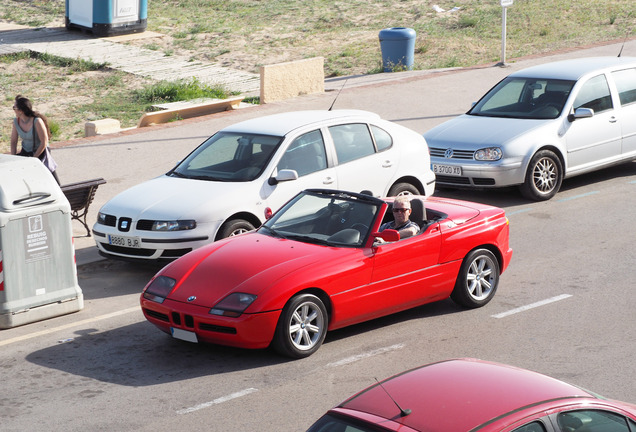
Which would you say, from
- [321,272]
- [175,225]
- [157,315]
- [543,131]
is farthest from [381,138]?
[157,315]

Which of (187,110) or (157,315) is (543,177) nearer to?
(157,315)

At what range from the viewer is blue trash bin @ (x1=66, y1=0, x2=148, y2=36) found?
3044 cm

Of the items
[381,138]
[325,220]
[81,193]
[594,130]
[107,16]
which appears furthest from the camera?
[107,16]

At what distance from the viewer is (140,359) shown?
8406 millimetres

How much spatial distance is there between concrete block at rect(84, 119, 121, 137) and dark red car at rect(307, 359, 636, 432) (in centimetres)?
1474

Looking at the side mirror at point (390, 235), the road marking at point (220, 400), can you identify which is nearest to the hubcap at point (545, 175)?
the side mirror at point (390, 235)

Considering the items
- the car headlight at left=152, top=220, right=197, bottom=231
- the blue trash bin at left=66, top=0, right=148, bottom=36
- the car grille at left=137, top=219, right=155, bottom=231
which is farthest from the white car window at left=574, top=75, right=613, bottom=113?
the blue trash bin at left=66, top=0, right=148, bottom=36

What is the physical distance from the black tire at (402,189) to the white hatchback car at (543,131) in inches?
62.7

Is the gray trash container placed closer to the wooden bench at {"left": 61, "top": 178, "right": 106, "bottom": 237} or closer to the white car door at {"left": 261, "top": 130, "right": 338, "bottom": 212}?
the wooden bench at {"left": 61, "top": 178, "right": 106, "bottom": 237}

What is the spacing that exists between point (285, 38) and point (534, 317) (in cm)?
2470

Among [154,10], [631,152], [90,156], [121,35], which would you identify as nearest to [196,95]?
[90,156]

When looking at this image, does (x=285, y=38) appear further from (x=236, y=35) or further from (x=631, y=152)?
(x=631, y=152)

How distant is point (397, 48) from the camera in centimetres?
2592

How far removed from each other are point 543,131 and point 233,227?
18.1 feet
